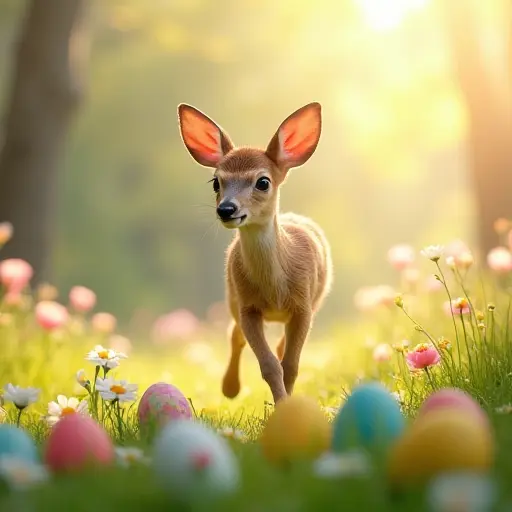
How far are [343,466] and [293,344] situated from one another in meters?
2.34

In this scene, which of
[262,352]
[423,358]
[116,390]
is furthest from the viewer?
[262,352]

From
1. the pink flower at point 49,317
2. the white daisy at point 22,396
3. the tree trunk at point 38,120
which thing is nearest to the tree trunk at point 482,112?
the tree trunk at point 38,120

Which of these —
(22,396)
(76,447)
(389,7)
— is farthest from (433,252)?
(389,7)

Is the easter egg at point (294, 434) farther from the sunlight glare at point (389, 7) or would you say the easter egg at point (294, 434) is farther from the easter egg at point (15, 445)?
the sunlight glare at point (389, 7)

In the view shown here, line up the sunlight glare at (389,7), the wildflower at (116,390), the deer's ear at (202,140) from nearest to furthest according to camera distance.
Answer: the wildflower at (116,390)
the deer's ear at (202,140)
the sunlight glare at (389,7)

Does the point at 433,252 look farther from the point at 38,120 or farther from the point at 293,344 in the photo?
the point at 38,120

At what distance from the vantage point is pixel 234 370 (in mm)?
6117

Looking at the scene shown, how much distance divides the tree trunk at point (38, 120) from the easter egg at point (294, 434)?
7.36 meters

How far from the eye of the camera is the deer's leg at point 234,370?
241 inches

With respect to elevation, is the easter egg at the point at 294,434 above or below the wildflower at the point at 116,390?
below

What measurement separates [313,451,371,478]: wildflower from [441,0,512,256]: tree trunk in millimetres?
8155

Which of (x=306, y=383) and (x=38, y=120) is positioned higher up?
(x=38, y=120)

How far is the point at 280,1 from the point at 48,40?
9.85 m

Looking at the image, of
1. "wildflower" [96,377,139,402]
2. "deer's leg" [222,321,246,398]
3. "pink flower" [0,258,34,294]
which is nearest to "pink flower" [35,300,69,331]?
"pink flower" [0,258,34,294]
